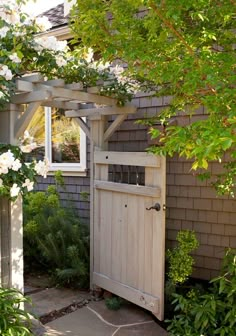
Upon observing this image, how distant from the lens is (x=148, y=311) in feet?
12.7

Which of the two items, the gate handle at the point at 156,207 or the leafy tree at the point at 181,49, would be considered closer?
the leafy tree at the point at 181,49

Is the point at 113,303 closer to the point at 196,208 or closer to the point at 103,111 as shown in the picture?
the point at 196,208

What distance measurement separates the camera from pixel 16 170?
9.87ft

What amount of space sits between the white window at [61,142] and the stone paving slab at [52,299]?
197cm

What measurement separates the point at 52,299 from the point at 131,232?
1.27 metres

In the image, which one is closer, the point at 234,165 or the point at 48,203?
the point at 234,165

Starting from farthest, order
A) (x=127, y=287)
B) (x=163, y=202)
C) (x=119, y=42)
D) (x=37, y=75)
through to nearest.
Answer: (x=127, y=287) < (x=163, y=202) < (x=37, y=75) < (x=119, y=42)

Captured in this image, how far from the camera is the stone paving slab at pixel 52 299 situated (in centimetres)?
387

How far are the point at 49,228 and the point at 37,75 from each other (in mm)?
2314

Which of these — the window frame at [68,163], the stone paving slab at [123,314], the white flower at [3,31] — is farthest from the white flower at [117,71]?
the stone paving slab at [123,314]

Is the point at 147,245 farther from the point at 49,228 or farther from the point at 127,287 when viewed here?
the point at 49,228

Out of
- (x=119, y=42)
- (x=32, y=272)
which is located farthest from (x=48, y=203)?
(x=119, y=42)

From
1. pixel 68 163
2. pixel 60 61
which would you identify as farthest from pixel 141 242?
pixel 68 163

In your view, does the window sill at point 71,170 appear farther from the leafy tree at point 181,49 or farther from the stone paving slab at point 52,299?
the leafy tree at point 181,49
